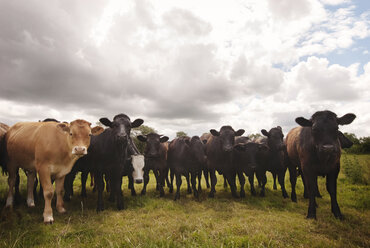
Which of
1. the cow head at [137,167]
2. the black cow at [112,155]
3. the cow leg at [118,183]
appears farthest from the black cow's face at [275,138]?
the cow leg at [118,183]

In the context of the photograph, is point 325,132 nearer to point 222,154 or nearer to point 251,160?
point 251,160

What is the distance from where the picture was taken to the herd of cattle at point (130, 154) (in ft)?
18.4

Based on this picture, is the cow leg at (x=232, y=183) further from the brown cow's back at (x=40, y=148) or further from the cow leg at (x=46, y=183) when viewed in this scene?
the cow leg at (x=46, y=183)

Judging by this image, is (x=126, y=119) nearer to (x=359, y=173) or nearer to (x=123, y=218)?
(x=123, y=218)

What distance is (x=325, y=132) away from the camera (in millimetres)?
5445

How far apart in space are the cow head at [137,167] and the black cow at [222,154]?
2853 millimetres

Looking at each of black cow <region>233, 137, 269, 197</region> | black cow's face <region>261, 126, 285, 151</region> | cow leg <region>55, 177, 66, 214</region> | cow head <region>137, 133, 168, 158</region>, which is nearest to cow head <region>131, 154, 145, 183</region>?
cow head <region>137, 133, 168, 158</region>

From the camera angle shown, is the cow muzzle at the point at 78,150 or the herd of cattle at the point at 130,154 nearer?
the cow muzzle at the point at 78,150

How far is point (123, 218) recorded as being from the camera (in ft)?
19.2

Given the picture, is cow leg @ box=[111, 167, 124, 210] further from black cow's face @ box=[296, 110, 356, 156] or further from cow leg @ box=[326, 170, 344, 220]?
cow leg @ box=[326, 170, 344, 220]

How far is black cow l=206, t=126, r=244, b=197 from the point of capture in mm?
8539

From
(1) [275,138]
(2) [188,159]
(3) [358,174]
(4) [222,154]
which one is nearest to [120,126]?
(2) [188,159]

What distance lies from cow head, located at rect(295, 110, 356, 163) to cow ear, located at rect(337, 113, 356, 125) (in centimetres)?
21

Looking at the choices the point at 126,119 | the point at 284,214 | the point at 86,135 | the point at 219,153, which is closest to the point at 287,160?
the point at 219,153
